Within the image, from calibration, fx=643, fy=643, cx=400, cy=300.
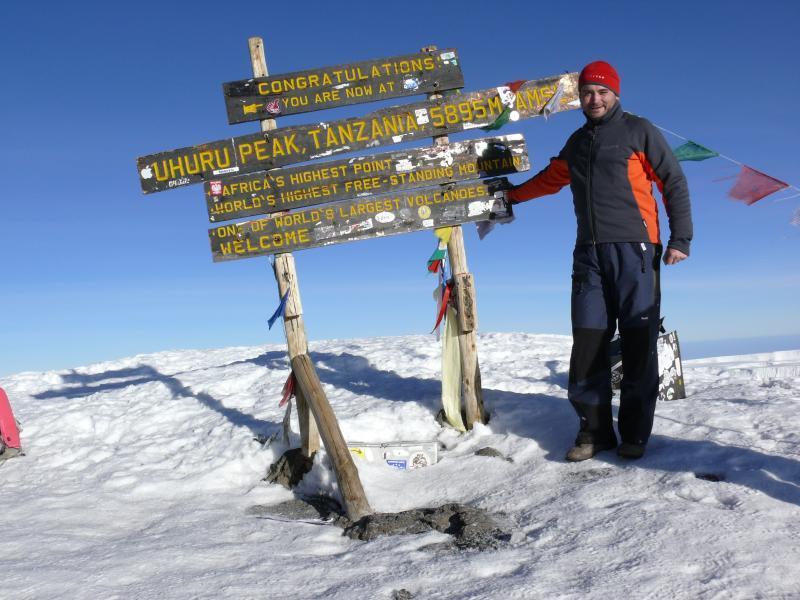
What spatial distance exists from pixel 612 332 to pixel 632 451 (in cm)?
87

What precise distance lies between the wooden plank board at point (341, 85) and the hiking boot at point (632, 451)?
3417 mm

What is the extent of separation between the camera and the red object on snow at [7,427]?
6531 mm

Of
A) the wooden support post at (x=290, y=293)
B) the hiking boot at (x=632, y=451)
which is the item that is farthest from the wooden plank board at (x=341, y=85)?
the hiking boot at (x=632, y=451)

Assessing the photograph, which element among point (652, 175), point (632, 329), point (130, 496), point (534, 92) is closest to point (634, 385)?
point (632, 329)

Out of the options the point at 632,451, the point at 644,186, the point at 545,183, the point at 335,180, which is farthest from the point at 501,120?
the point at 632,451

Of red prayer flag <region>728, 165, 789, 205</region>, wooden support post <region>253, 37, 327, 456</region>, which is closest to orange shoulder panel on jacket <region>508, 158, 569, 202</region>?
red prayer flag <region>728, 165, 789, 205</region>

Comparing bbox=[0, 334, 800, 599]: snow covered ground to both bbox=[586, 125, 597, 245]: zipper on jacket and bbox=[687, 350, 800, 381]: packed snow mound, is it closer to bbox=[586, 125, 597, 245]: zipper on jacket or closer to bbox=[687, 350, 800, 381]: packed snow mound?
bbox=[687, 350, 800, 381]: packed snow mound

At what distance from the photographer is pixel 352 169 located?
575cm

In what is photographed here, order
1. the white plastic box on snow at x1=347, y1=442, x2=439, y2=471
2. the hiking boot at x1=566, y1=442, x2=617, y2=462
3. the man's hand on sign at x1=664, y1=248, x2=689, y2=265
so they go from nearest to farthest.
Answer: the man's hand on sign at x1=664, y1=248, x2=689, y2=265 < the hiking boot at x1=566, y1=442, x2=617, y2=462 < the white plastic box on snow at x1=347, y1=442, x2=439, y2=471

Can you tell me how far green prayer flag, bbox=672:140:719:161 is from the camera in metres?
5.19

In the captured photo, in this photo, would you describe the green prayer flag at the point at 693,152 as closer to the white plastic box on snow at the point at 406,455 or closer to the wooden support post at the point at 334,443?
the white plastic box on snow at the point at 406,455

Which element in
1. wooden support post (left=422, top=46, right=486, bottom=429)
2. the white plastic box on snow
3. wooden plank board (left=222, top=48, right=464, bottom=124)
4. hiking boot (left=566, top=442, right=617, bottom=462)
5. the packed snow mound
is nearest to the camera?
hiking boot (left=566, top=442, right=617, bottom=462)

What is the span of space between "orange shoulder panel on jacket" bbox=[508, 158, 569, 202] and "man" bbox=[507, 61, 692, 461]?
0.41 metres

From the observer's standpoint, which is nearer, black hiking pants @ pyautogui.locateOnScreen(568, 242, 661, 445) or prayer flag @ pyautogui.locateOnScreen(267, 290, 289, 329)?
black hiking pants @ pyautogui.locateOnScreen(568, 242, 661, 445)
